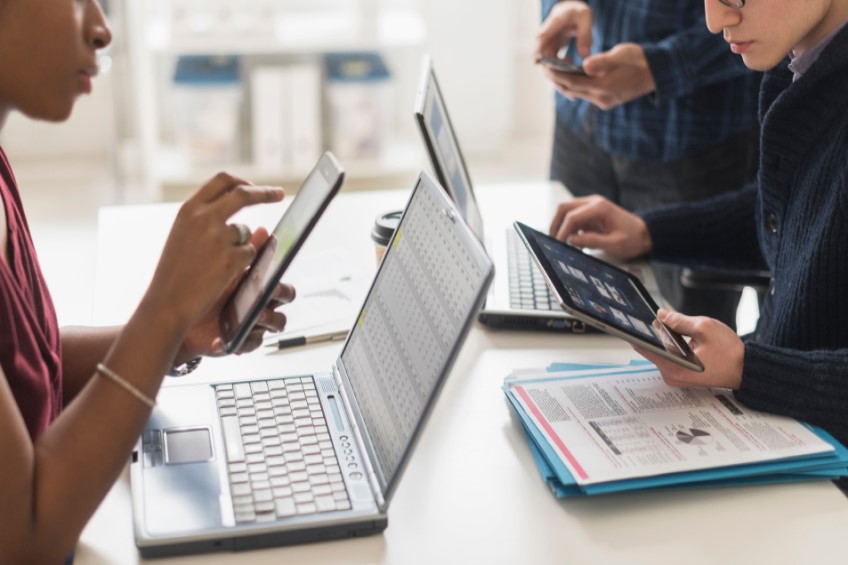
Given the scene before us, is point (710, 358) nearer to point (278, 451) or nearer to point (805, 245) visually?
point (805, 245)

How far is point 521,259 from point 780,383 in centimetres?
56

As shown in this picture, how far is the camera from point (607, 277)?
4.58 ft

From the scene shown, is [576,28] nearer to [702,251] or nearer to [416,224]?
[702,251]

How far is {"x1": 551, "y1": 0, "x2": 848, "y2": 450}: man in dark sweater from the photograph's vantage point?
1.17 m

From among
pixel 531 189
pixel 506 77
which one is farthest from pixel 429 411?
pixel 506 77

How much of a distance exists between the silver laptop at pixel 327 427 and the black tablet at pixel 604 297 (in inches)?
7.0

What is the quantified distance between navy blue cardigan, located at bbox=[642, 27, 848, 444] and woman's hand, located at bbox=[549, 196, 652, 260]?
0.75 feet

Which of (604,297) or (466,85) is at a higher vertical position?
(604,297)

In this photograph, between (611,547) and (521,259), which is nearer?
(611,547)

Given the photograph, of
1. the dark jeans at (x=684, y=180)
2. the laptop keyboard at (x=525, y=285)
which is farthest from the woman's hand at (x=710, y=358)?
the dark jeans at (x=684, y=180)

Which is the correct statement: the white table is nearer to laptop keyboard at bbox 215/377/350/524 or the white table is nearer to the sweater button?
laptop keyboard at bbox 215/377/350/524

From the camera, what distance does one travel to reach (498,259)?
166 centimetres

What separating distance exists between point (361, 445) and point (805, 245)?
2.04ft

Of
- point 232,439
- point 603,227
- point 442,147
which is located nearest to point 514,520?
point 232,439
